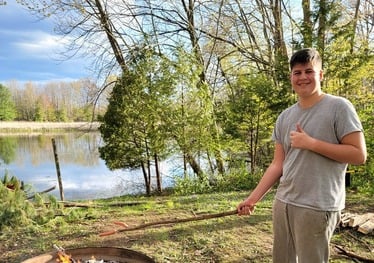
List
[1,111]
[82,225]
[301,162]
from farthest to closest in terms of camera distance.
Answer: [1,111]
[82,225]
[301,162]

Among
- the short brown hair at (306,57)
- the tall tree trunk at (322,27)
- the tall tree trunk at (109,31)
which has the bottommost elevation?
the short brown hair at (306,57)

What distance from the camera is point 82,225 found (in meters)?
3.64

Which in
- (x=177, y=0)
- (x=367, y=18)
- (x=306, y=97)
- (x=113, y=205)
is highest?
(x=177, y=0)

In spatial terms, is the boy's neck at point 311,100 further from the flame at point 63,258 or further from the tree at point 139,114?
the tree at point 139,114

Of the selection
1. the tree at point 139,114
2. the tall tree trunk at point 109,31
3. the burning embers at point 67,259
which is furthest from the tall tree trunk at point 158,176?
the burning embers at point 67,259

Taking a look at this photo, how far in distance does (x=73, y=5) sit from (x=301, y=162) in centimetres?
894

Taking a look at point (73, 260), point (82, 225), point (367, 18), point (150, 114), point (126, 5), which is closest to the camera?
point (73, 260)

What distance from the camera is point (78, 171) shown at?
13.0 metres

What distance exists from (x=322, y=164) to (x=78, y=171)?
12.7 m

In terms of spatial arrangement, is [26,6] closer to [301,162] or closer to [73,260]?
[73,260]

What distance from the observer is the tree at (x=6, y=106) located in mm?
28370

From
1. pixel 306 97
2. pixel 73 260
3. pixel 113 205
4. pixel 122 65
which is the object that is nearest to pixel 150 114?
pixel 122 65

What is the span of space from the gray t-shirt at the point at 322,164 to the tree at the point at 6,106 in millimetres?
31396

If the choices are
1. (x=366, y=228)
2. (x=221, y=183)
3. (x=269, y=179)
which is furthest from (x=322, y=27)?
(x=269, y=179)
